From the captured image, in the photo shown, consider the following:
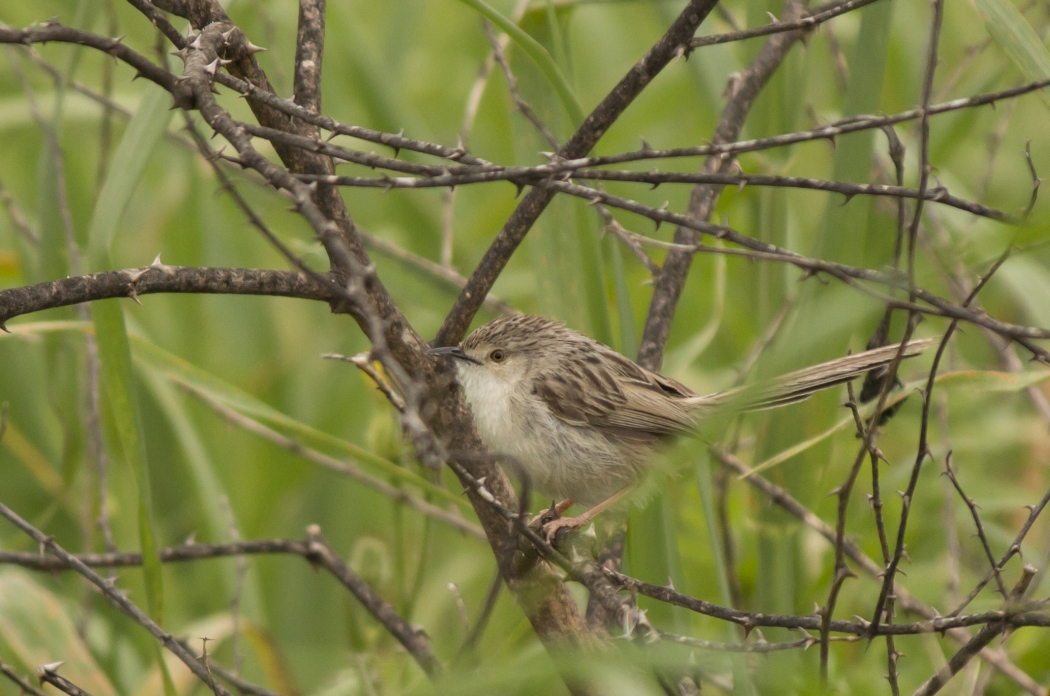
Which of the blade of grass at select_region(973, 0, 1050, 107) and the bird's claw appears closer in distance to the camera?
the blade of grass at select_region(973, 0, 1050, 107)

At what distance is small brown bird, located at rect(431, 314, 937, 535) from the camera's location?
146 inches

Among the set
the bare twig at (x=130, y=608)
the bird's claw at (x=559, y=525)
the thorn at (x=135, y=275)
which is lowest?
the bare twig at (x=130, y=608)

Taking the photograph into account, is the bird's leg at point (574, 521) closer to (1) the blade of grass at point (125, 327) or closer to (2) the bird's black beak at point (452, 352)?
(2) the bird's black beak at point (452, 352)

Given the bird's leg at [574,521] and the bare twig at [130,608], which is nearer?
the bare twig at [130,608]

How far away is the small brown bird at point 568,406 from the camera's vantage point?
146 inches

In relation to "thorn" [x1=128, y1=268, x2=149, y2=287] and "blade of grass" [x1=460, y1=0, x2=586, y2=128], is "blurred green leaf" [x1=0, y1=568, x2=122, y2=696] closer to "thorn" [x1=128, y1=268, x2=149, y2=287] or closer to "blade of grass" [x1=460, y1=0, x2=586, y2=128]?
"thorn" [x1=128, y1=268, x2=149, y2=287]

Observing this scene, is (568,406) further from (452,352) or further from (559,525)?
(452,352)

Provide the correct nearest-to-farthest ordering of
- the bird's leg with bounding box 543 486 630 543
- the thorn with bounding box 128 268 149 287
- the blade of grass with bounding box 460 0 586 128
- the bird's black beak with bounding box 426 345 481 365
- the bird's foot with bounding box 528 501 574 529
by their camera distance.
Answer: the thorn with bounding box 128 268 149 287
the blade of grass with bounding box 460 0 586 128
the bird's black beak with bounding box 426 345 481 365
the bird's leg with bounding box 543 486 630 543
the bird's foot with bounding box 528 501 574 529

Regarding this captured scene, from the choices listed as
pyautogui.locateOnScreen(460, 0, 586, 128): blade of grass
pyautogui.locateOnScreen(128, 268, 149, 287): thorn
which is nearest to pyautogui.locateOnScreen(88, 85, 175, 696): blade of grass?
pyautogui.locateOnScreen(128, 268, 149, 287): thorn

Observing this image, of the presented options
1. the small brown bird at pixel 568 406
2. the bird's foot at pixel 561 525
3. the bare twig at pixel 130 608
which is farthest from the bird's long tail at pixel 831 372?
the bare twig at pixel 130 608

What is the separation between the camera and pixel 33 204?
6883 mm

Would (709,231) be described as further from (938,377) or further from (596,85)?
(596,85)

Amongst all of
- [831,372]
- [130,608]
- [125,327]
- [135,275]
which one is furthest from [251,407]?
[831,372]

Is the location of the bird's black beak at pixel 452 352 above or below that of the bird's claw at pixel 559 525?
above
